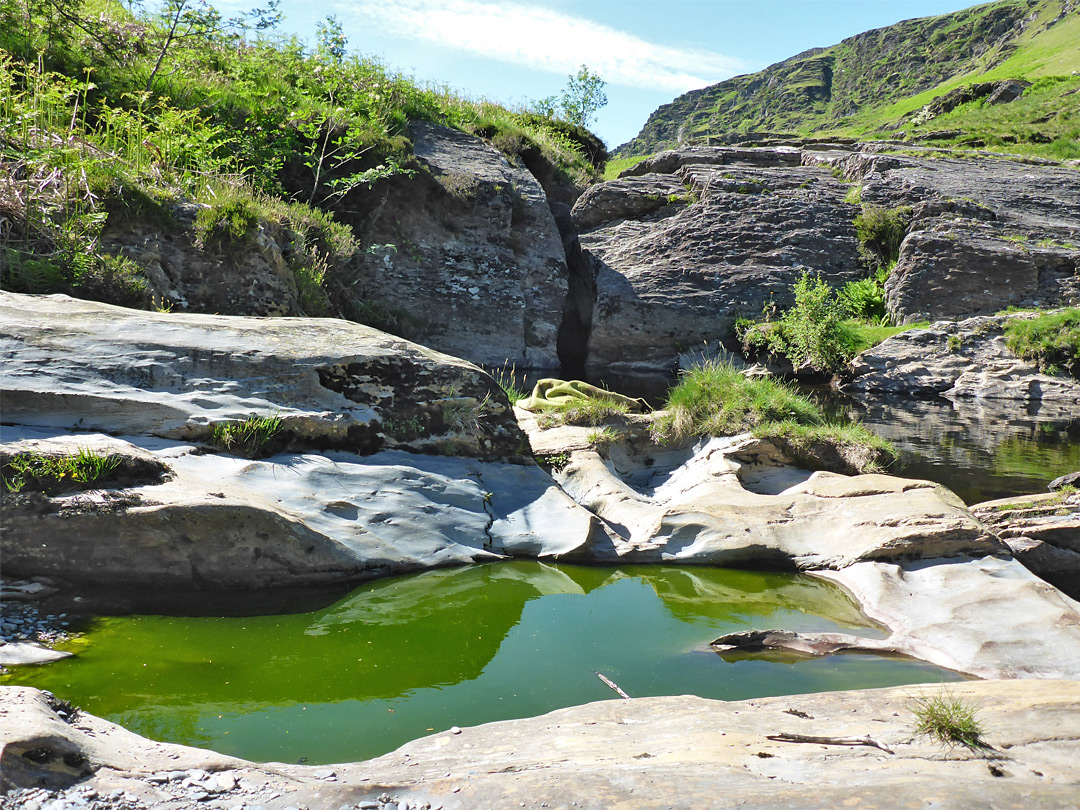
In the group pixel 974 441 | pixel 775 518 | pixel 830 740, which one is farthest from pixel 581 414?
pixel 974 441

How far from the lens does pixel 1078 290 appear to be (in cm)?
1894

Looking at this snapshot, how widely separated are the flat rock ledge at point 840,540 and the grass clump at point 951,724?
1.45 metres

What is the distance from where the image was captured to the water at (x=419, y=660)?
3.63m

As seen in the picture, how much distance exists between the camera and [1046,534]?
6.25 m

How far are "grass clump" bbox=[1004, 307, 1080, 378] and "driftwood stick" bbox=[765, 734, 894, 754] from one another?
55.0 ft

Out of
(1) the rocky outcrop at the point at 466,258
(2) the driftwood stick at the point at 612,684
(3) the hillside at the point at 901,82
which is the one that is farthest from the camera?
(3) the hillside at the point at 901,82

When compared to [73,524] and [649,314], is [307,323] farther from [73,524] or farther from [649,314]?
[649,314]

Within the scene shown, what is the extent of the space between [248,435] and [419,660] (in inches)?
110

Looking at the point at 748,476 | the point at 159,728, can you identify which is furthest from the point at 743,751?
the point at 748,476

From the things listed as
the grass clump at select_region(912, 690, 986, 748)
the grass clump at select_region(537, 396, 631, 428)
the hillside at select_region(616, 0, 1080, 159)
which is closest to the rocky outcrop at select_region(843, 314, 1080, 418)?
the grass clump at select_region(537, 396, 631, 428)

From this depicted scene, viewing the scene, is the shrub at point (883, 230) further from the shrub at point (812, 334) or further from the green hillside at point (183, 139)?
the green hillside at point (183, 139)

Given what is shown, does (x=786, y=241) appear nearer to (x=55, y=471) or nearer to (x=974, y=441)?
(x=974, y=441)

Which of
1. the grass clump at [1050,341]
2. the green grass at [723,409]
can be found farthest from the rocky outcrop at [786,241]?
the green grass at [723,409]

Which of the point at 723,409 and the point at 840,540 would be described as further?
the point at 723,409
